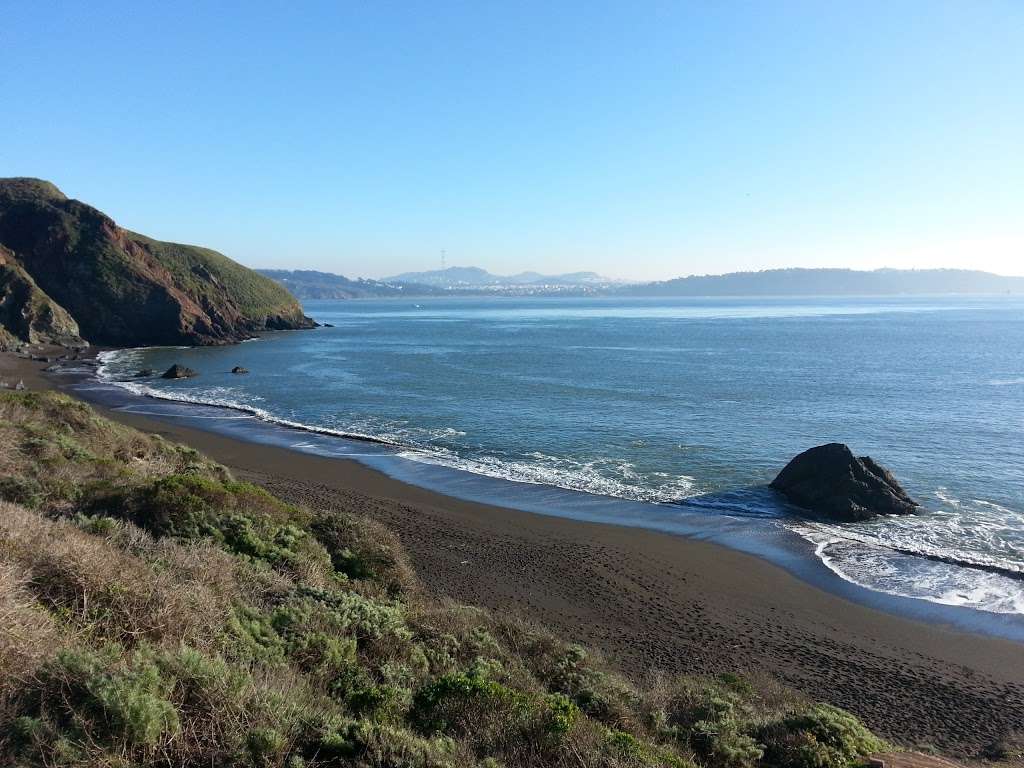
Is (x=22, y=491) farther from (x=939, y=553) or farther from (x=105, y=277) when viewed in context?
(x=105, y=277)

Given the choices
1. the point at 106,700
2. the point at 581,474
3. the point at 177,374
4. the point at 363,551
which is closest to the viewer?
the point at 106,700

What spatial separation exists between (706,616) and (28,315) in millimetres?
75844

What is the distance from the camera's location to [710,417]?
35219mm

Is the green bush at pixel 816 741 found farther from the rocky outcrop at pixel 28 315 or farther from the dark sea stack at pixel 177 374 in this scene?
the rocky outcrop at pixel 28 315

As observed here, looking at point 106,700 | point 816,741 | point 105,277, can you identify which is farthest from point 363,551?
point 105,277

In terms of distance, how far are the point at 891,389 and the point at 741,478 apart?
25.9 m

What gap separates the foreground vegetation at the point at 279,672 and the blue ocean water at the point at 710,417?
1054 centimetres

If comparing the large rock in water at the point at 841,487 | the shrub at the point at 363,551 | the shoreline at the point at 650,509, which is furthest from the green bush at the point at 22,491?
the large rock in water at the point at 841,487

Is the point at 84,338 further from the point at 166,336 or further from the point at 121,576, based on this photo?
the point at 121,576

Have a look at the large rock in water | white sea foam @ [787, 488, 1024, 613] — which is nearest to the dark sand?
white sea foam @ [787, 488, 1024, 613]

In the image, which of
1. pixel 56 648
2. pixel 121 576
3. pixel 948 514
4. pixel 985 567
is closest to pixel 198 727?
pixel 56 648

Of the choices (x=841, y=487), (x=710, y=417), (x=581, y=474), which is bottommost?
(x=581, y=474)

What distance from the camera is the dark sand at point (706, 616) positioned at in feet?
37.3

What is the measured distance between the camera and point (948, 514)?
21047 millimetres
